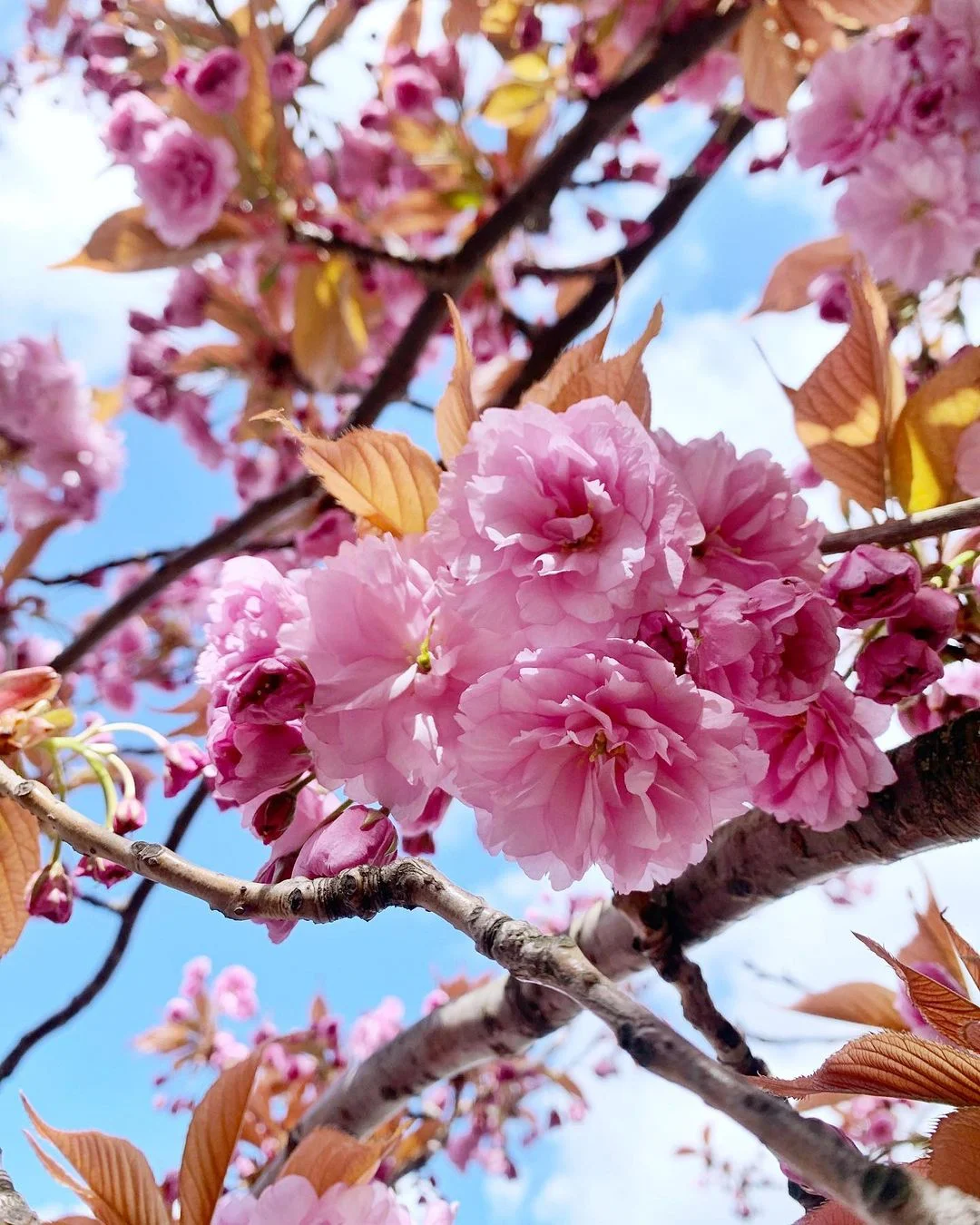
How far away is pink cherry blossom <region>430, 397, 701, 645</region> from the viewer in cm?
44

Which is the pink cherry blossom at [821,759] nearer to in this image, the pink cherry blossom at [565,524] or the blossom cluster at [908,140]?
the pink cherry blossom at [565,524]

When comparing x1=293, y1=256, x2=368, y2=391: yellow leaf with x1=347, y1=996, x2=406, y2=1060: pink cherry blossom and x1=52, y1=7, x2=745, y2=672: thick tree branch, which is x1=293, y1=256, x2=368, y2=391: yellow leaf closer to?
x1=52, y1=7, x2=745, y2=672: thick tree branch

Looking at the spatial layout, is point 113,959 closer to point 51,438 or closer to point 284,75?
point 51,438

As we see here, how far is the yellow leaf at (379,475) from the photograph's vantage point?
532 mm

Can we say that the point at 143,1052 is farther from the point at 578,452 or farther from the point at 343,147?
the point at 578,452

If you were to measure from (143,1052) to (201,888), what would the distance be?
2.53m

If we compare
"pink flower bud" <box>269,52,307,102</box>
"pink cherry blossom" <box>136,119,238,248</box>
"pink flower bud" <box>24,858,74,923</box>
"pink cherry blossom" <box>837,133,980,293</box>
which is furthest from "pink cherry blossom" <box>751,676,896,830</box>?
"pink flower bud" <box>269,52,307,102</box>

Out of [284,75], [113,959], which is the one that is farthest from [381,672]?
[284,75]

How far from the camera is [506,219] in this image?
1.45 m

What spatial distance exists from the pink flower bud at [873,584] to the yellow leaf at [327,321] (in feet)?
4.80

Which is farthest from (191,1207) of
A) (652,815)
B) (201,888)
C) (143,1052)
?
(143,1052)

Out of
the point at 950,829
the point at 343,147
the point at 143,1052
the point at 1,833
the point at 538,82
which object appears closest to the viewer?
the point at 950,829

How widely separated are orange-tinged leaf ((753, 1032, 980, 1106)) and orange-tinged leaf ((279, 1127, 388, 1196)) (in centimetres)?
40

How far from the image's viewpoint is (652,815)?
0.45 meters
